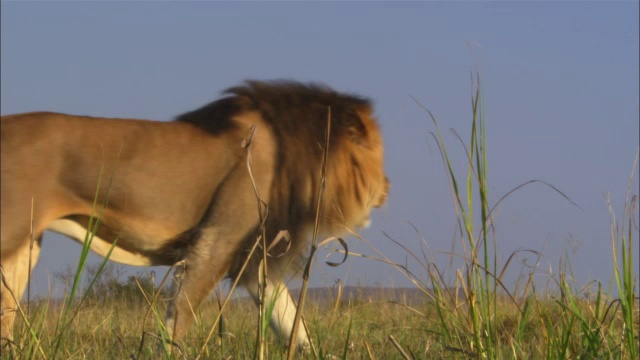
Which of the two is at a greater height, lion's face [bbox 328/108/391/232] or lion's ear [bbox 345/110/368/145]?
lion's ear [bbox 345/110/368/145]

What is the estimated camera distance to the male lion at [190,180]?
415cm

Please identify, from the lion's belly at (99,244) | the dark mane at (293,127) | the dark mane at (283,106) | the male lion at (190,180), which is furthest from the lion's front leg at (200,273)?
the dark mane at (283,106)

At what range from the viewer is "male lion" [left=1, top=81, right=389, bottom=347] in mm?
4148

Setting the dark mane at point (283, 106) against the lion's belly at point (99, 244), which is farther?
the dark mane at point (283, 106)

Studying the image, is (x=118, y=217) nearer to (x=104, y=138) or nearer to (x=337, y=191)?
(x=104, y=138)

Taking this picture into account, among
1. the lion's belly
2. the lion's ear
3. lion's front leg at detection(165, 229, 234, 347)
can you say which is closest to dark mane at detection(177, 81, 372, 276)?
the lion's ear

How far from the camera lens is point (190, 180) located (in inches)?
177

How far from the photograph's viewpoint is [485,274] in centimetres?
213

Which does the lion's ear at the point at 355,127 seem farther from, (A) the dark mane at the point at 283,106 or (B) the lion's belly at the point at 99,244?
(B) the lion's belly at the point at 99,244

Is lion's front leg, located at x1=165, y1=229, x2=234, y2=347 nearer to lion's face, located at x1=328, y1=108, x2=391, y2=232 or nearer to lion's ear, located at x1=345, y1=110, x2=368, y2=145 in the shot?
lion's face, located at x1=328, y1=108, x2=391, y2=232

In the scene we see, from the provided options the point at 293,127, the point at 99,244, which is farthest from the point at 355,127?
the point at 99,244

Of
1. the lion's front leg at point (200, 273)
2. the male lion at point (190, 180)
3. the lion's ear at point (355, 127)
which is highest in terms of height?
the lion's ear at point (355, 127)

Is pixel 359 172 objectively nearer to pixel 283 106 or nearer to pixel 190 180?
pixel 283 106

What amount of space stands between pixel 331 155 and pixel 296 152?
30 cm
